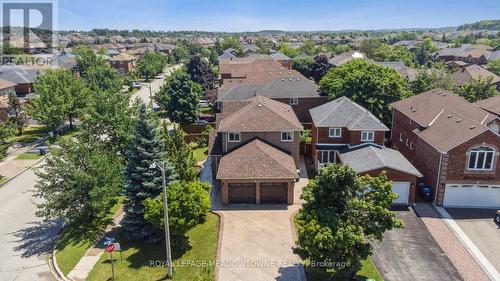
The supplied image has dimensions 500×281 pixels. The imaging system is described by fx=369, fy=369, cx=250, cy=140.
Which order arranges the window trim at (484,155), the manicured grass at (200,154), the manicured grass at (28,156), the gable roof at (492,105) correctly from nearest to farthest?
1. the window trim at (484,155)
2. the gable roof at (492,105)
3. the manicured grass at (200,154)
4. the manicured grass at (28,156)

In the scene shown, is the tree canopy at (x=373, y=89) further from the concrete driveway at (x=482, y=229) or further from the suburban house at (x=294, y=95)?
the concrete driveway at (x=482, y=229)

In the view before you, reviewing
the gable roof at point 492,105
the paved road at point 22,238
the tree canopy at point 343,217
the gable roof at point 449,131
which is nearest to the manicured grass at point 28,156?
the paved road at point 22,238

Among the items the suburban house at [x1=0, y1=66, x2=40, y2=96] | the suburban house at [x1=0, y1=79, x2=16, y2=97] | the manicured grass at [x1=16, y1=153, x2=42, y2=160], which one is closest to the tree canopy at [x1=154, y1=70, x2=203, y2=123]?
the manicured grass at [x1=16, y1=153, x2=42, y2=160]

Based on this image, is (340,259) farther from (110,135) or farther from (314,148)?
(110,135)

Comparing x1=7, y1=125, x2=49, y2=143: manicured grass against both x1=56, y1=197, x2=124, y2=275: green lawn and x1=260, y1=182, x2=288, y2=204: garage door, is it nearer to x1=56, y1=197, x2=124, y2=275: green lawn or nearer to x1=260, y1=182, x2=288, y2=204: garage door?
x1=56, y1=197, x2=124, y2=275: green lawn

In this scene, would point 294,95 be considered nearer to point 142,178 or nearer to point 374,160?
point 374,160

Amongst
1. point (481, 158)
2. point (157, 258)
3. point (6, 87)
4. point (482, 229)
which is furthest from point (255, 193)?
point (6, 87)
